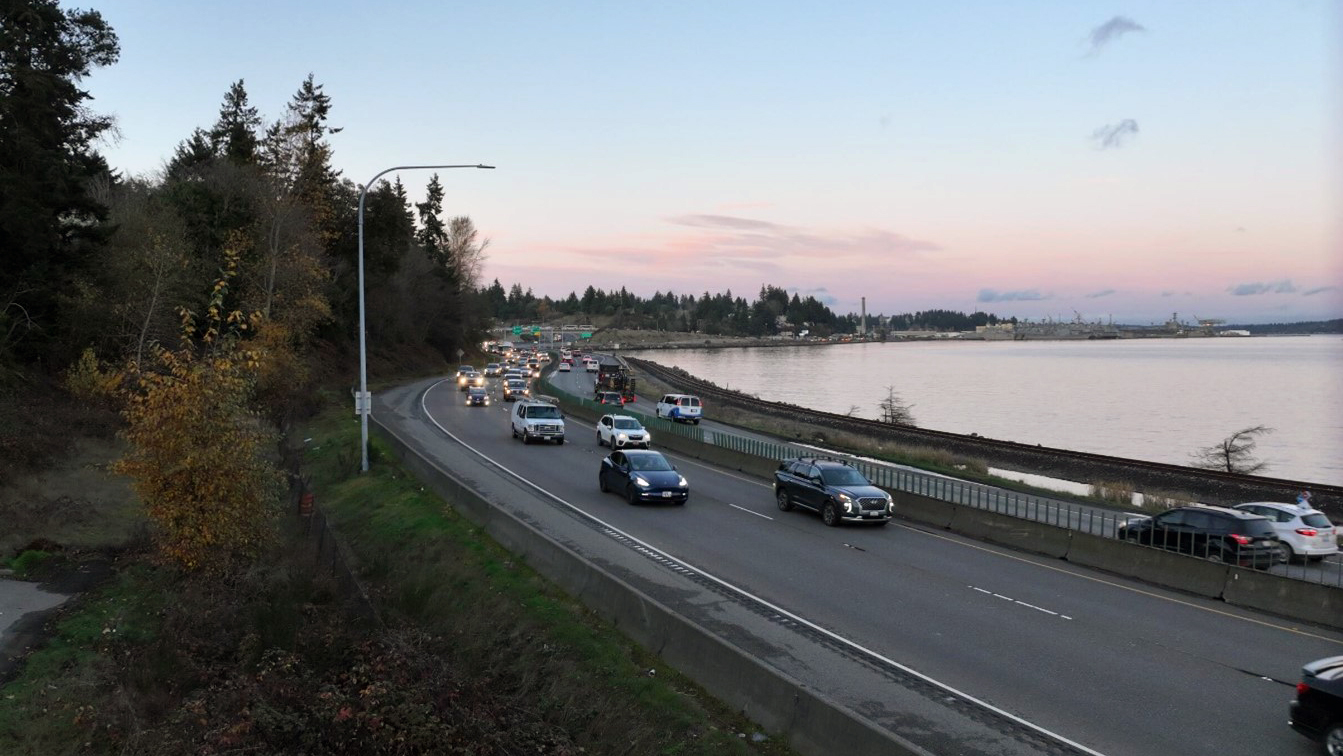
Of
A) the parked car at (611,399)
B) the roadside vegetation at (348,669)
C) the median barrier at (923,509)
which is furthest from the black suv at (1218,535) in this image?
the parked car at (611,399)

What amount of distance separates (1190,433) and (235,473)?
234 feet

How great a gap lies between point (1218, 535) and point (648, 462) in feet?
45.7

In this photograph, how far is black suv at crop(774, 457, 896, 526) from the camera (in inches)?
883

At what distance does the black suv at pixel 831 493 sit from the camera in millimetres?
22422

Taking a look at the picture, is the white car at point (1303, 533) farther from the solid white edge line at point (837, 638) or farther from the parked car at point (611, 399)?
the parked car at point (611, 399)

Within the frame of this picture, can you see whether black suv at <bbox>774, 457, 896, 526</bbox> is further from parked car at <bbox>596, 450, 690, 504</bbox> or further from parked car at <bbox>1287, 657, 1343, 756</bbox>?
parked car at <bbox>1287, 657, 1343, 756</bbox>

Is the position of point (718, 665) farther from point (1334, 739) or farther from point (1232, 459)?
point (1232, 459)

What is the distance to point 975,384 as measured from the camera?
12781 cm

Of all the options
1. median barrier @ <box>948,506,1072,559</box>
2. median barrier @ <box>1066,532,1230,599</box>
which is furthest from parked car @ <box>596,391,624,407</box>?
A: median barrier @ <box>1066,532,1230,599</box>

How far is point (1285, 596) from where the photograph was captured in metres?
15.2

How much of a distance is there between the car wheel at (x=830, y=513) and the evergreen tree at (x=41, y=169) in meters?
27.1

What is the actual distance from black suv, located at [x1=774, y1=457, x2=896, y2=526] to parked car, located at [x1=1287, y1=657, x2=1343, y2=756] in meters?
12.9

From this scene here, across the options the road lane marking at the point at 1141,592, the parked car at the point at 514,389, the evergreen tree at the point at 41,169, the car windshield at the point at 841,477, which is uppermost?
the evergreen tree at the point at 41,169

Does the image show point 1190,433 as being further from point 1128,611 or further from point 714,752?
point 714,752
